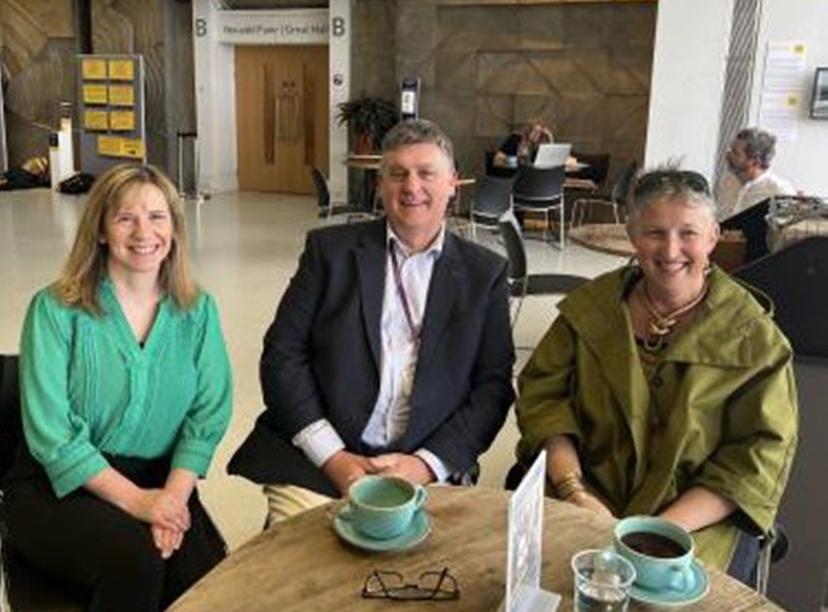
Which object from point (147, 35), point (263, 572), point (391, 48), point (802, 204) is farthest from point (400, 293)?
point (147, 35)

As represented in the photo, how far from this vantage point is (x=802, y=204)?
3.41 meters

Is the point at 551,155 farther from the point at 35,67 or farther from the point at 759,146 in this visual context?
the point at 35,67

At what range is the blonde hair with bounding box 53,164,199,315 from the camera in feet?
6.61

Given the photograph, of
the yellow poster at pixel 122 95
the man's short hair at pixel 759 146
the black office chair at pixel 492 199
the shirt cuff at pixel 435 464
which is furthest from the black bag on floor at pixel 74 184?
the shirt cuff at pixel 435 464

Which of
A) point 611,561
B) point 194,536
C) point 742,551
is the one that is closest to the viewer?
point 611,561

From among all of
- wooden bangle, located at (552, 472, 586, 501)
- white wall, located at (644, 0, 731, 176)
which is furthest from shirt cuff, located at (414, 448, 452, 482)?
white wall, located at (644, 0, 731, 176)

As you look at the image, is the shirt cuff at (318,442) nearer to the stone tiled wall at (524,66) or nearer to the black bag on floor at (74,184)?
the stone tiled wall at (524,66)

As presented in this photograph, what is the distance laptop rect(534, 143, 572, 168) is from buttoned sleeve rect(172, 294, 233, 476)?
21.3ft

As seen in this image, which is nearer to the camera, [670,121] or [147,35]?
[670,121]

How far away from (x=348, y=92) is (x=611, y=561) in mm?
10496

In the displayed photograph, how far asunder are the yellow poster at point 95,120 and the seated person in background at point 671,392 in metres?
11.8

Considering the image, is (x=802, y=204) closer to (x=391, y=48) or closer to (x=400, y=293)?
(x=400, y=293)

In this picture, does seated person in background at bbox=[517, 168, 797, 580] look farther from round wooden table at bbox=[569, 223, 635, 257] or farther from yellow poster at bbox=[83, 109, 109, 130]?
yellow poster at bbox=[83, 109, 109, 130]

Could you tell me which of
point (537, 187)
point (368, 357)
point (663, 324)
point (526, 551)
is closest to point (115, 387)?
point (368, 357)
